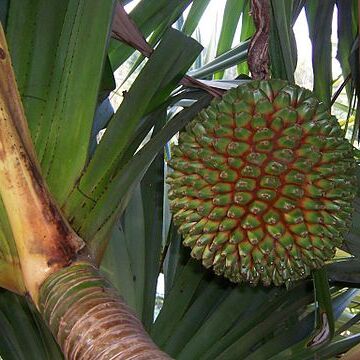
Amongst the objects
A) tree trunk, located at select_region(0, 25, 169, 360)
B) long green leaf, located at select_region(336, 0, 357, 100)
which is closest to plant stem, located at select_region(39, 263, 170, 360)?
tree trunk, located at select_region(0, 25, 169, 360)

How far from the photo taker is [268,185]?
2.21 feet

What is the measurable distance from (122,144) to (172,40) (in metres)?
0.18

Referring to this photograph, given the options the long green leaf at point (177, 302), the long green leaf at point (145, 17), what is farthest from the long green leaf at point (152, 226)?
the long green leaf at point (145, 17)

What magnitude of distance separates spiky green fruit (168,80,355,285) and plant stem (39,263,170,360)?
21 centimetres

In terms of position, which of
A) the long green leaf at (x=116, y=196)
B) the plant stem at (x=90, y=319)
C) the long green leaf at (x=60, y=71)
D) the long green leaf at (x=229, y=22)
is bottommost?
the plant stem at (x=90, y=319)

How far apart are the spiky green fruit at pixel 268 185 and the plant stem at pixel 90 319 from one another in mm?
209

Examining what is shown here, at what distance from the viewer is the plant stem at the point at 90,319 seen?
1.45ft

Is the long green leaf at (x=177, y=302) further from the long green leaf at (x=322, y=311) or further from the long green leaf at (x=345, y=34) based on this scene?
the long green leaf at (x=345, y=34)

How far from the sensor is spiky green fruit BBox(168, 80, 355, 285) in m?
0.68

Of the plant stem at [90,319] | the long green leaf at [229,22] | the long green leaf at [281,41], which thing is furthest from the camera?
the long green leaf at [229,22]

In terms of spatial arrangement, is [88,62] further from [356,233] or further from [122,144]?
[356,233]

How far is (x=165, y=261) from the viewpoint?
1090 millimetres

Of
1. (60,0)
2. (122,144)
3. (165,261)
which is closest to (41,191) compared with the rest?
(122,144)

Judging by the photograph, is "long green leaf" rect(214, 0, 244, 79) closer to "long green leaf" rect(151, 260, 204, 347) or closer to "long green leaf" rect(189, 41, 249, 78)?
"long green leaf" rect(189, 41, 249, 78)
